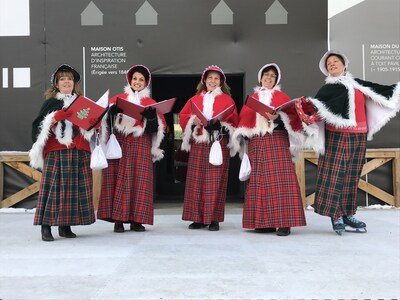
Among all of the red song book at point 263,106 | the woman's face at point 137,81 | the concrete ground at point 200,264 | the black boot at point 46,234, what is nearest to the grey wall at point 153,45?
the woman's face at point 137,81

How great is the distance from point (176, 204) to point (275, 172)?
2.90 meters

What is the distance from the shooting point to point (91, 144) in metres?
3.79

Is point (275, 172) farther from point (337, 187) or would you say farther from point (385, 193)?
point (385, 193)

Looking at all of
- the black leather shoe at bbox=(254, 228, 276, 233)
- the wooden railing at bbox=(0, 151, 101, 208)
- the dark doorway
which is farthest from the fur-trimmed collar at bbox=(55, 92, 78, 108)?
the dark doorway

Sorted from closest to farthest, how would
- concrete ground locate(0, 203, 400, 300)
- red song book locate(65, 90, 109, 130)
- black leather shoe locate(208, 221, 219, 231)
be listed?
concrete ground locate(0, 203, 400, 300) < red song book locate(65, 90, 109, 130) < black leather shoe locate(208, 221, 219, 231)

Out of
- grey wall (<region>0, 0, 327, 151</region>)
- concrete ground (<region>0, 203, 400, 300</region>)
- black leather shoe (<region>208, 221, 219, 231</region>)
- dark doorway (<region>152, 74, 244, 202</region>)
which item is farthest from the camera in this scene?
dark doorway (<region>152, 74, 244, 202</region>)

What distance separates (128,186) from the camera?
393 centimetres

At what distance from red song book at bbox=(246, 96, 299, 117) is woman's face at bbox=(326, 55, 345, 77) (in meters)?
0.52

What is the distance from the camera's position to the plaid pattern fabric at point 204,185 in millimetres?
4078

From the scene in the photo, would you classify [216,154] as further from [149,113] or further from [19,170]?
[19,170]

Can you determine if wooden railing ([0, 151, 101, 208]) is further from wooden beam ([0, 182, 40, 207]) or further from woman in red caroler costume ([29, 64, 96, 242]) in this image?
woman in red caroler costume ([29, 64, 96, 242])

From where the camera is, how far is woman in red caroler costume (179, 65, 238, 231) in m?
4.07

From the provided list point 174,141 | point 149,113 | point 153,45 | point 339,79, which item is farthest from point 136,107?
point 174,141

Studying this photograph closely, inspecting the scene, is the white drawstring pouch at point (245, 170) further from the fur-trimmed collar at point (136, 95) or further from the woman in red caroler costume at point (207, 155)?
the fur-trimmed collar at point (136, 95)
